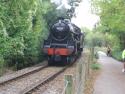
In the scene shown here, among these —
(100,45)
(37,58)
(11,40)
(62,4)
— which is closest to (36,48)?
(37,58)

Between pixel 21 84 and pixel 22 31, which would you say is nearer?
pixel 21 84

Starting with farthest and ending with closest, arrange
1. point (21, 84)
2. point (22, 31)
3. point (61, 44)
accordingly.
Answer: point (61, 44) < point (22, 31) < point (21, 84)

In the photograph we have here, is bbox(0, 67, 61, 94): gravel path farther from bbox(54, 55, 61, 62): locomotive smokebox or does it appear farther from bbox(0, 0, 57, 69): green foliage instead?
bbox(54, 55, 61, 62): locomotive smokebox

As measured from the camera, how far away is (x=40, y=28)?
3444 cm

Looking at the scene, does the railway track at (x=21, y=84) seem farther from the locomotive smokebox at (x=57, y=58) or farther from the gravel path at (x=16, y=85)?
the locomotive smokebox at (x=57, y=58)

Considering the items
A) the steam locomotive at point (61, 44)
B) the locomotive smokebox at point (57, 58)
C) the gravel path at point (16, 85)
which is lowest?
the gravel path at point (16, 85)

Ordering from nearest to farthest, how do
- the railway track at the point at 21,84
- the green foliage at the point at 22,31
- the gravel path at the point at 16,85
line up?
the railway track at the point at 21,84 → the gravel path at the point at 16,85 → the green foliage at the point at 22,31

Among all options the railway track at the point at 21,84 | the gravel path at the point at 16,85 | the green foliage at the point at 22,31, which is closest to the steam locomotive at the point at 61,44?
the green foliage at the point at 22,31

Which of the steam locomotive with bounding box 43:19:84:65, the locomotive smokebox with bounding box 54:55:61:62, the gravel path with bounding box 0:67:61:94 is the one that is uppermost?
the steam locomotive with bounding box 43:19:84:65

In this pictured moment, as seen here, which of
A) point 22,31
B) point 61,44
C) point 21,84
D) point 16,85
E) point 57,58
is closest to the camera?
point 16,85

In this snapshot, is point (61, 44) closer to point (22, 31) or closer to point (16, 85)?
point (22, 31)

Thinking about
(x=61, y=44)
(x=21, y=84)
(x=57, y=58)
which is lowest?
(x=21, y=84)

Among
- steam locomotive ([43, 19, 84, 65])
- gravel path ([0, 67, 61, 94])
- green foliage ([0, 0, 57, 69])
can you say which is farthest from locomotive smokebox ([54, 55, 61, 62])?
gravel path ([0, 67, 61, 94])

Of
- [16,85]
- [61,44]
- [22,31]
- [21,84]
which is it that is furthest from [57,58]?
[16,85]
